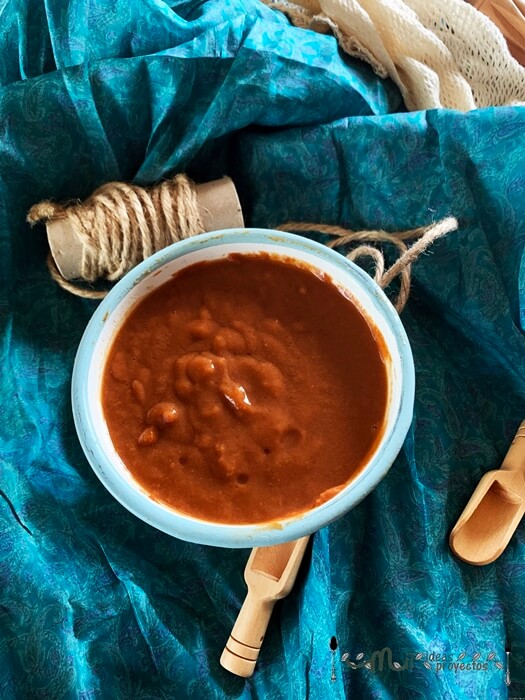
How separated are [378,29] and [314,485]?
2.21 ft

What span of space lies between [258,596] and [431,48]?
32.0 inches

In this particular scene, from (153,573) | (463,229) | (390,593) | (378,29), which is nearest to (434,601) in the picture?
(390,593)

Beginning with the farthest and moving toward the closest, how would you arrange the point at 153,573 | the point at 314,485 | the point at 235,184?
the point at 235,184 → the point at 153,573 → the point at 314,485

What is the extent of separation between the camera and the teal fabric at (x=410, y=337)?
32.5 inches

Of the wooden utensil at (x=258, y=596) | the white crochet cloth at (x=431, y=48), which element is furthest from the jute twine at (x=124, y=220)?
the wooden utensil at (x=258, y=596)

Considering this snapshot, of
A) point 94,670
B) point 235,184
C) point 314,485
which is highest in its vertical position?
point 235,184

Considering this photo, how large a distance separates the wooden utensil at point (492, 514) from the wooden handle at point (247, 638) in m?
0.27

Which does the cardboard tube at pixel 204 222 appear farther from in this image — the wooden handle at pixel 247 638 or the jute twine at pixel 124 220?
the wooden handle at pixel 247 638

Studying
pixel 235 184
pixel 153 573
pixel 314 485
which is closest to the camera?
pixel 314 485

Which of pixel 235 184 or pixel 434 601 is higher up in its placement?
pixel 235 184

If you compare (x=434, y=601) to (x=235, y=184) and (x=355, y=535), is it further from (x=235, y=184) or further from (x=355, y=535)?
(x=235, y=184)

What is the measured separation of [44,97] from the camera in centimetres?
84

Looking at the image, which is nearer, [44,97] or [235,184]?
[44,97]

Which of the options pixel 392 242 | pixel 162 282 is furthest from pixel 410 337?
pixel 162 282
